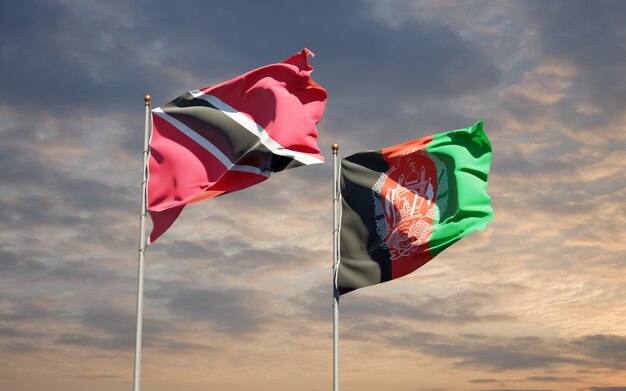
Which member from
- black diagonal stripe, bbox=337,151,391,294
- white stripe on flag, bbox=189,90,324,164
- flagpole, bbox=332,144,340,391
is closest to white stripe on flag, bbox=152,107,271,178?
white stripe on flag, bbox=189,90,324,164

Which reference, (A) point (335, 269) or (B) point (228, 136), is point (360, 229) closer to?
(A) point (335, 269)

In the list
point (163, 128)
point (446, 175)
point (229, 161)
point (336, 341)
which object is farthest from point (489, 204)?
point (163, 128)

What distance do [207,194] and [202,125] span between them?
2.35m

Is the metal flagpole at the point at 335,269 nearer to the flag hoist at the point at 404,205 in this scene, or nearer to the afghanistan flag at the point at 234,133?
the flag hoist at the point at 404,205

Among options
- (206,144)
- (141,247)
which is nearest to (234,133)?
(206,144)

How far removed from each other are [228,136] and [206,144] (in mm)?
765

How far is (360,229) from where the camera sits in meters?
31.1

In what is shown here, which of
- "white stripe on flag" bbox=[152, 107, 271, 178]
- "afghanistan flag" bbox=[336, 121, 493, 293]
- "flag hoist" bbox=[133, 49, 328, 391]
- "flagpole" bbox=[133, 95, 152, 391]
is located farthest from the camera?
"white stripe on flag" bbox=[152, 107, 271, 178]

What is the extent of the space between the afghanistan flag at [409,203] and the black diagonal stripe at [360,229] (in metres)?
0.03

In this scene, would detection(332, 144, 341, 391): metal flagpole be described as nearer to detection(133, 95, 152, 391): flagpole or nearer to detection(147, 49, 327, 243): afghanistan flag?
detection(147, 49, 327, 243): afghanistan flag

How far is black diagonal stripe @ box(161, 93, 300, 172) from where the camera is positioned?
30.3m

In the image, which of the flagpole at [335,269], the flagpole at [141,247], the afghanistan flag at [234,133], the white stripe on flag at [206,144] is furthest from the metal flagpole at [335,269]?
the flagpole at [141,247]

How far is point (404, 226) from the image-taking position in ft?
99.5

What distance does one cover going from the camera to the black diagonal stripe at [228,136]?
30266 mm
